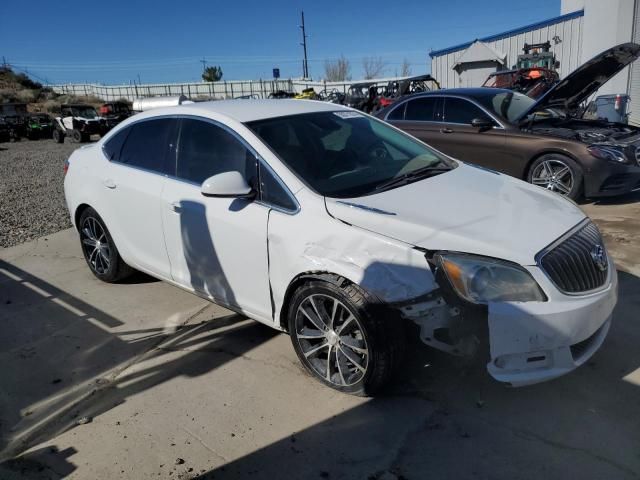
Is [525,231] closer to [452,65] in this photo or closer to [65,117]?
[65,117]

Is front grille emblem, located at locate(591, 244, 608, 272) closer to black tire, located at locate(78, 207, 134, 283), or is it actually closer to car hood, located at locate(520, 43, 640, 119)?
black tire, located at locate(78, 207, 134, 283)

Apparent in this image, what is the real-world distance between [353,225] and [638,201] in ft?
18.5

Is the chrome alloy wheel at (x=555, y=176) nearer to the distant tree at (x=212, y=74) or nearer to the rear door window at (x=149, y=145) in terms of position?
the rear door window at (x=149, y=145)

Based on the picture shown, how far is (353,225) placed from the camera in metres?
2.83

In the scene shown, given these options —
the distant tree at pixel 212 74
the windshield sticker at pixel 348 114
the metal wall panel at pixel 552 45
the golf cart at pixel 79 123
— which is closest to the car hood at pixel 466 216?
the windshield sticker at pixel 348 114

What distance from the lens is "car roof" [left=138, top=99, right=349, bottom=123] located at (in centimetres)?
368

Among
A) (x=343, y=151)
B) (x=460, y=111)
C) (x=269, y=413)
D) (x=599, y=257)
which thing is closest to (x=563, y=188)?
(x=460, y=111)

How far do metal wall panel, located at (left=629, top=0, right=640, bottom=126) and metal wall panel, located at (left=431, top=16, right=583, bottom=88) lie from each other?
36.1 feet

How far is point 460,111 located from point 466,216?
508cm

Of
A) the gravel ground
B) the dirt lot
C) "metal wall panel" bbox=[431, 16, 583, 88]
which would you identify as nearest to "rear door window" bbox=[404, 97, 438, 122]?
the dirt lot

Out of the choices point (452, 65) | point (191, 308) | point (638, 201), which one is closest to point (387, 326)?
point (191, 308)

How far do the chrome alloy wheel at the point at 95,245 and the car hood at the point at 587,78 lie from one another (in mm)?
5362

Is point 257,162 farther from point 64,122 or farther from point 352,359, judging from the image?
point 64,122

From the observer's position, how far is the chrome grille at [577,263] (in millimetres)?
2643
